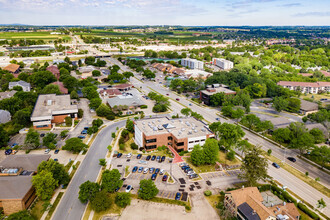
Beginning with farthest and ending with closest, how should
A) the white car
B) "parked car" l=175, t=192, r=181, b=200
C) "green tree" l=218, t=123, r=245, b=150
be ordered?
"green tree" l=218, t=123, r=245, b=150 < the white car < "parked car" l=175, t=192, r=181, b=200

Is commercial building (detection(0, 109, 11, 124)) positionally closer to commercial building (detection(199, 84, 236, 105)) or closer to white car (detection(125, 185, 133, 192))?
white car (detection(125, 185, 133, 192))

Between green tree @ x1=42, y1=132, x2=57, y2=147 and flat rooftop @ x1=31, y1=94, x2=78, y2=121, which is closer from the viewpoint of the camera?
green tree @ x1=42, y1=132, x2=57, y2=147

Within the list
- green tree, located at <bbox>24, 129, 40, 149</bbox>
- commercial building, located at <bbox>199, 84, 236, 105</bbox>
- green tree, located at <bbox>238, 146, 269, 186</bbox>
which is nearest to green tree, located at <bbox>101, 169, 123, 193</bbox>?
green tree, located at <bbox>238, 146, 269, 186</bbox>

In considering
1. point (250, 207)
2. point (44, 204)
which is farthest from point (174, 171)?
point (44, 204)

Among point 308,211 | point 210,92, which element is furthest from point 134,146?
point 210,92

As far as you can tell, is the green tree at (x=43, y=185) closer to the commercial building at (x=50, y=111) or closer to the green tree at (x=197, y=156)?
the green tree at (x=197, y=156)

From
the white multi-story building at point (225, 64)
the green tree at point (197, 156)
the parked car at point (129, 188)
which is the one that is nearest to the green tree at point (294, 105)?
the green tree at point (197, 156)
